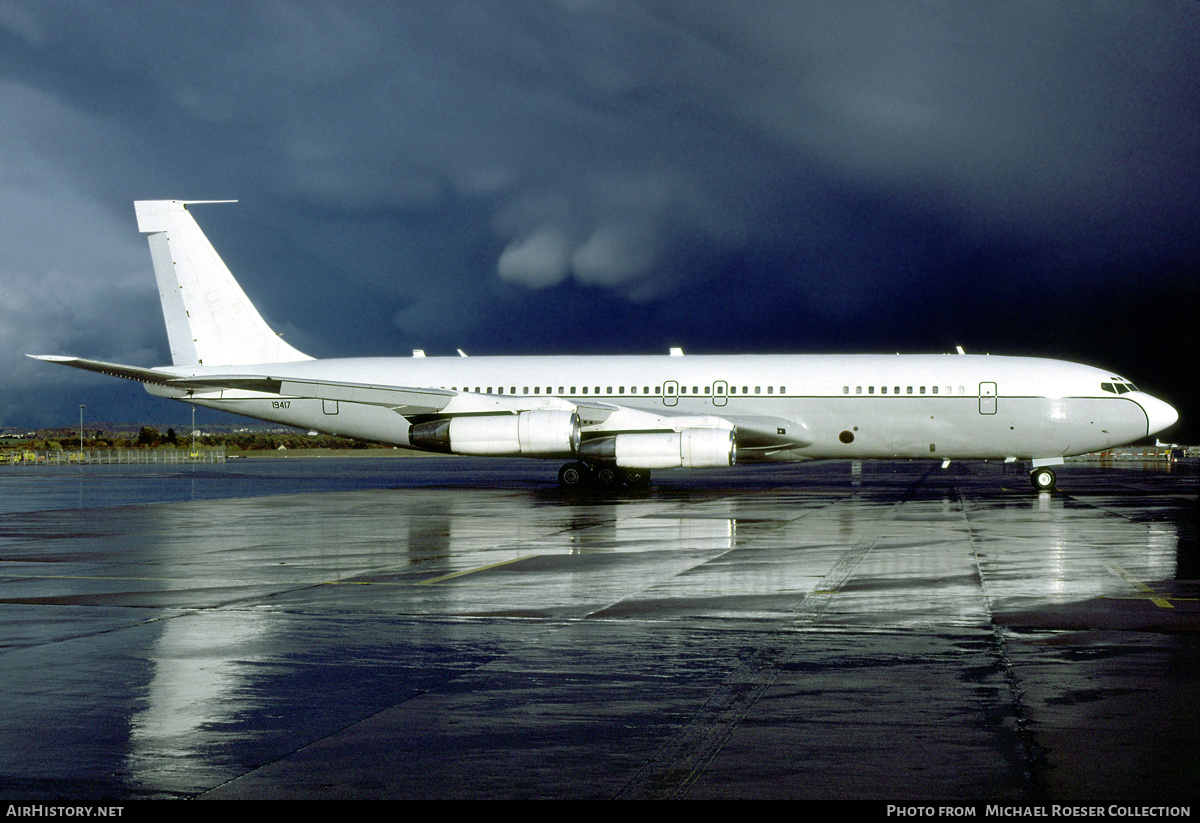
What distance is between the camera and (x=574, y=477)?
36312mm

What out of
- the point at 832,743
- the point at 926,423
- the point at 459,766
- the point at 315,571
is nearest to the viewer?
the point at 459,766

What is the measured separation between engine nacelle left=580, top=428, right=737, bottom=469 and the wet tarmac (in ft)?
38.3

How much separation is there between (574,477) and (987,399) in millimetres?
12549

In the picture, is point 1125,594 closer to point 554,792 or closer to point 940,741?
point 940,741

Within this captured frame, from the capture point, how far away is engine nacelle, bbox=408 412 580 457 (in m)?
32.6

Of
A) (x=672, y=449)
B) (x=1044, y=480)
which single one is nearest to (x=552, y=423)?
(x=672, y=449)

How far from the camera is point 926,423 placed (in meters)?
33.7

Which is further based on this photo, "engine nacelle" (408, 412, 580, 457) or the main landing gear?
the main landing gear

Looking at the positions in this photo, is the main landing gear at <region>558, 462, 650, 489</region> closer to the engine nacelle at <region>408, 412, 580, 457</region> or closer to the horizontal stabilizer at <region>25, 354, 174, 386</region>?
the engine nacelle at <region>408, 412, 580, 457</region>

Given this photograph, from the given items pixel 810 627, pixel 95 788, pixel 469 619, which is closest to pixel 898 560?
pixel 810 627

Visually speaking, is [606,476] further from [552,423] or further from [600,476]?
[552,423]

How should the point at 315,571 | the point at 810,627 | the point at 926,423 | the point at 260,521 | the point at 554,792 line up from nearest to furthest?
the point at 554,792 → the point at 810,627 → the point at 315,571 → the point at 260,521 → the point at 926,423

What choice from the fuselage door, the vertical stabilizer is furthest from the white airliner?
the vertical stabilizer

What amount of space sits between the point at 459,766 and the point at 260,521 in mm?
19315
